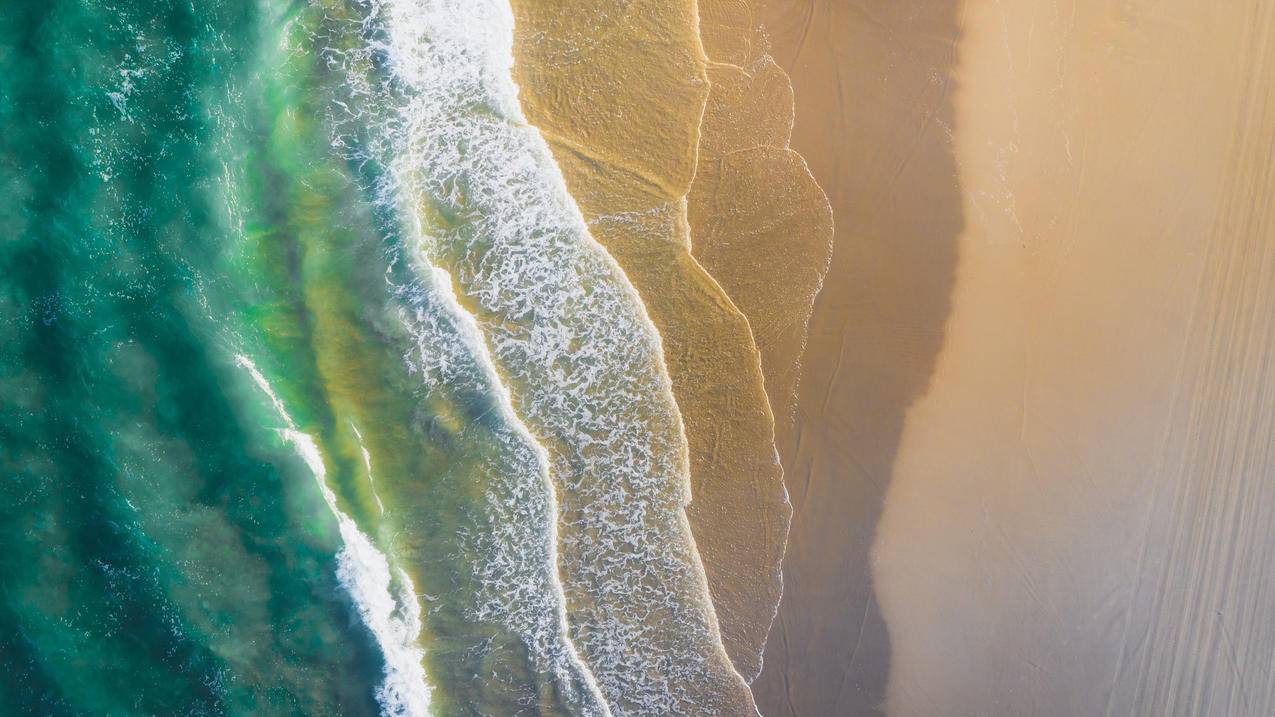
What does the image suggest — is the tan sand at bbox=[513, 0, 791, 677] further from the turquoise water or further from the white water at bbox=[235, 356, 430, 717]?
the white water at bbox=[235, 356, 430, 717]

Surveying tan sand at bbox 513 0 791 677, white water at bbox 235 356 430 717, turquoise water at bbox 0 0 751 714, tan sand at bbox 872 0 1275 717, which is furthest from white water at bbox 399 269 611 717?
tan sand at bbox 872 0 1275 717

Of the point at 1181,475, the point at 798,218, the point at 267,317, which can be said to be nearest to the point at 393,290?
the point at 267,317

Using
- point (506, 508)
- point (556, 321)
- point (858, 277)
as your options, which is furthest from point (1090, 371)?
point (506, 508)

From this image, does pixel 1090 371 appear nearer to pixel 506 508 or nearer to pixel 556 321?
pixel 556 321

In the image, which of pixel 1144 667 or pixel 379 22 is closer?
pixel 379 22

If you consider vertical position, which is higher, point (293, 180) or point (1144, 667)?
point (293, 180)

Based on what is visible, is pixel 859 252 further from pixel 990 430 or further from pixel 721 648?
pixel 721 648
